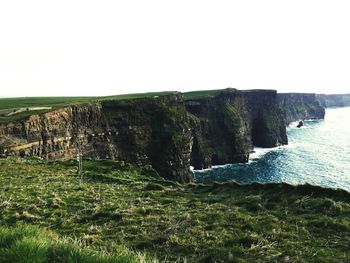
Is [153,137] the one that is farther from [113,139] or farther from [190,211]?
[190,211]

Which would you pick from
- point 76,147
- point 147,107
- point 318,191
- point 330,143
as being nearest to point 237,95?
point 330,143

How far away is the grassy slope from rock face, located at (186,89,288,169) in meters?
101

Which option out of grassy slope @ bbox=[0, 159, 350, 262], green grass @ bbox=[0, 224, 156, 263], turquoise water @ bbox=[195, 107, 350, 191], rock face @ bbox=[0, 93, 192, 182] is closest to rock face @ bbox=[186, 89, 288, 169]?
turquoise water @ bbox=[195, 107, 350, 191]

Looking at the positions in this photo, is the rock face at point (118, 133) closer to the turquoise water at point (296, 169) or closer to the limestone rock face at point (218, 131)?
the turquoise water at point (296, 169)

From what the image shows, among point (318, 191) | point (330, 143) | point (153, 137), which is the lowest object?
point (330, 143)

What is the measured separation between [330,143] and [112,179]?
148220 mm

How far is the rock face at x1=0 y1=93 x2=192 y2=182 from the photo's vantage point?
65.4m

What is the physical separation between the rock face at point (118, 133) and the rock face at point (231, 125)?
25783 millimetres

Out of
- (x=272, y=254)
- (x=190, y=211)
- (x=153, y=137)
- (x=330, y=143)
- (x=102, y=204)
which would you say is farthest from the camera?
(x=330, y=143)

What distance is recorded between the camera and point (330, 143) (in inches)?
6289

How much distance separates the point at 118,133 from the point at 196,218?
252 feet

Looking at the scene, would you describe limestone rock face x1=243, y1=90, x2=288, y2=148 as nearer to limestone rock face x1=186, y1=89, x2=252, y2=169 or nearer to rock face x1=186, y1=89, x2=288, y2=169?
rock face x1=186, y1=89, x2=288, y2=169

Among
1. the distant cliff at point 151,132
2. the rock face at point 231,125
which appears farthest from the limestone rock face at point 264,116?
the distant cliff at point 151,132

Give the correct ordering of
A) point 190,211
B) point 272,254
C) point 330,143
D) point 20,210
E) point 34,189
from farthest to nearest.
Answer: point 330,143, point 34,189, point 20,210, point 190,211, point 272,254
